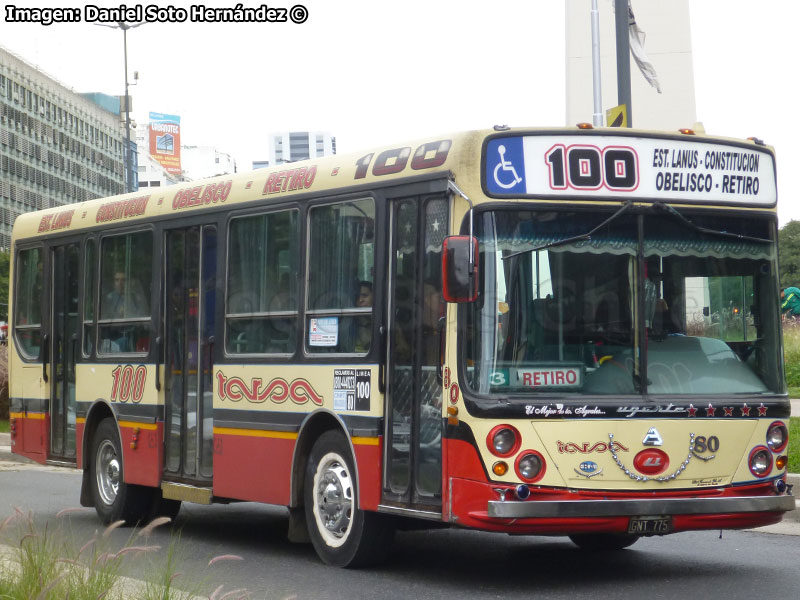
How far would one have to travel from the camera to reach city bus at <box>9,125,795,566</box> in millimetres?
8672

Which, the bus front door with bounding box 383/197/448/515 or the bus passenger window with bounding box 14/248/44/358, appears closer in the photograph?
the bus front door with bounding box 383/197/448/515

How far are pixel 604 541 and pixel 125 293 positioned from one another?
5270 millimetres

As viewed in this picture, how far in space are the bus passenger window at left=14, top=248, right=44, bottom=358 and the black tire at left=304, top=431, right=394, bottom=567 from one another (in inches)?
222

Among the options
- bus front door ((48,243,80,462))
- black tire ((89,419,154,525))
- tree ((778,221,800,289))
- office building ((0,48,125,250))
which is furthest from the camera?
office building ((0,48,125,250))

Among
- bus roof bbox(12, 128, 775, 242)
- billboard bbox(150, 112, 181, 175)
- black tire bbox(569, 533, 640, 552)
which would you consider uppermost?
billboard bbox(150, 112, 181, 175)

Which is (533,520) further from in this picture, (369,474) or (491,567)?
(491,567)

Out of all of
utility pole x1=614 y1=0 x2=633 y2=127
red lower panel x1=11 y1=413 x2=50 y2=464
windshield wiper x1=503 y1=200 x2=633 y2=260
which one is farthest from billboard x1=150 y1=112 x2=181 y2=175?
windshield wiper x1=503 y1=200 x2=633 y2=260

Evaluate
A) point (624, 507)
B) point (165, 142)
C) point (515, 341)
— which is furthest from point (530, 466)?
point (165, 142)

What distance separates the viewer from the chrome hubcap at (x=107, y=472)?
1350 cm

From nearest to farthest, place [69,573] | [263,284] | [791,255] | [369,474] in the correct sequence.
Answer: [69,573]
[369,474]
[263,284]
[791,255]

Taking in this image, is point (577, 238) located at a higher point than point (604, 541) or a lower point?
higher

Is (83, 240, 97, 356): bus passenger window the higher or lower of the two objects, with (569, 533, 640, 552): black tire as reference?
higher

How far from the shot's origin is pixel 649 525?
344 inches

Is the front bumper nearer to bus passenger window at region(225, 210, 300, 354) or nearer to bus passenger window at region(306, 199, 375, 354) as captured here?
bus passenger window at region(306, 199, 375, 354)
